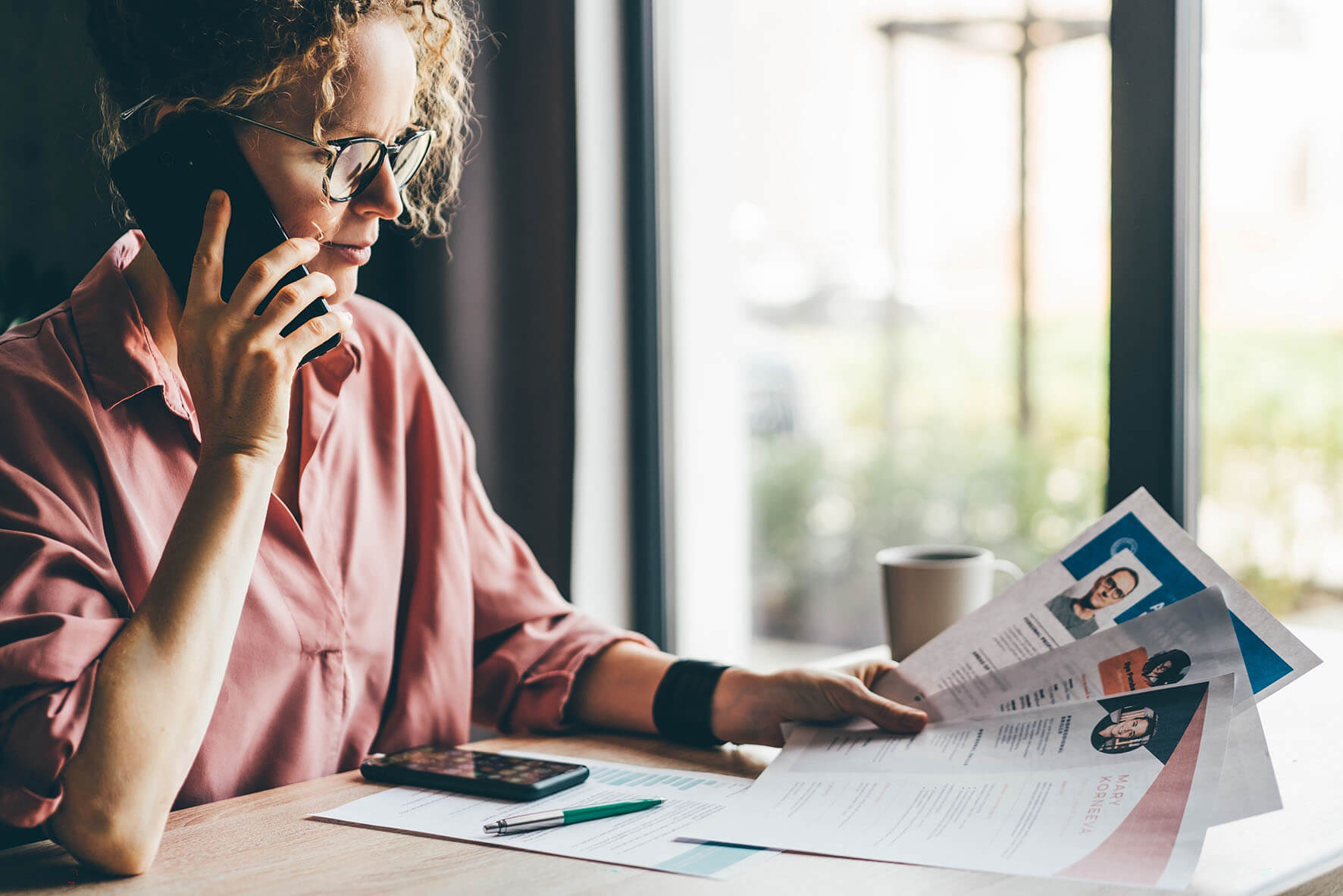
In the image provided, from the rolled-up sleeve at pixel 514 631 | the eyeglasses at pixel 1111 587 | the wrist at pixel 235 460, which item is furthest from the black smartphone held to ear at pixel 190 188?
the eyeglasses at pixel 1111 587

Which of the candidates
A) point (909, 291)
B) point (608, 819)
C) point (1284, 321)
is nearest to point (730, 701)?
point (608, 819)

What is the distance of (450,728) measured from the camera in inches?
44.0

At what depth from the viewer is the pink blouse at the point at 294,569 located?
2.43ft

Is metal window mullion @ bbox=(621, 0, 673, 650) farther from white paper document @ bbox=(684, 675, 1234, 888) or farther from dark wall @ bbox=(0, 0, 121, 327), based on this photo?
white paper document @ bbox=(684, 675, 1234, 888)

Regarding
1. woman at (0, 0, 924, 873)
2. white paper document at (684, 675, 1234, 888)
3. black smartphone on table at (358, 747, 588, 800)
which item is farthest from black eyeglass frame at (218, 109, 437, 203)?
white paper document at (684, 675, 1234, 888)

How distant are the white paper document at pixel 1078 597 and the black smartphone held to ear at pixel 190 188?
1.93 feet

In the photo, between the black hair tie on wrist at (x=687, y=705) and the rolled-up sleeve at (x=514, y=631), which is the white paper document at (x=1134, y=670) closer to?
the black hair tie on wrist at (x=687, y=705)

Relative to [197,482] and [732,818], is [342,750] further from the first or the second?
[732,818]

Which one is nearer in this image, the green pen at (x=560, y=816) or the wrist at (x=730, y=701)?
the green pen at (x=560, y=816)

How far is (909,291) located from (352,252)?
1.84 m

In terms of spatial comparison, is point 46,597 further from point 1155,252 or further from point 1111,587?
point 1155,252

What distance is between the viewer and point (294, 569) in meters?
0.99

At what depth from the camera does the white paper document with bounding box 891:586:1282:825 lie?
76 centimetres

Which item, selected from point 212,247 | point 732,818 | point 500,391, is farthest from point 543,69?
point 732,818
